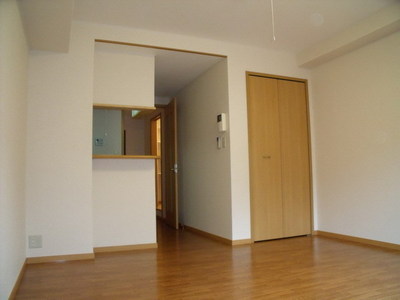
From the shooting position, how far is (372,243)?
3920 mm

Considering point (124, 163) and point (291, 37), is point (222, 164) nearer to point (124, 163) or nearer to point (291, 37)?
point (124, 163)

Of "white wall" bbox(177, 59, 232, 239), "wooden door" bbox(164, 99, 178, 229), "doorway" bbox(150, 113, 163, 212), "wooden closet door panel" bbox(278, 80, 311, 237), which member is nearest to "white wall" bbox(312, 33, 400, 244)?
"wooden closet door panel" bbox(278, 80, 311, 237)

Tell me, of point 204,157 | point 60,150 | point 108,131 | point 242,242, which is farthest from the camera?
point 204,157

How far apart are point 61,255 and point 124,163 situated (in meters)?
1.21

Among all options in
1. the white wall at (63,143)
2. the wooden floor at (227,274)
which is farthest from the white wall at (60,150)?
the wooden floor at (227,274)

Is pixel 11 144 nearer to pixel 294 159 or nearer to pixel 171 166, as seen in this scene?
pixel 171 166

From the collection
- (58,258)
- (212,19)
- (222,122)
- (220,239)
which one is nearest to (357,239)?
(220,239)

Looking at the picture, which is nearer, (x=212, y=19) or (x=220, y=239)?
(x=212, y=19)

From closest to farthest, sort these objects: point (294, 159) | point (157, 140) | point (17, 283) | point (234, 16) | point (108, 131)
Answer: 1. point (17, 283)
2. point (234, 16)
3. point (108, 131)
4. point (294, 159)
5. point (157, 140)

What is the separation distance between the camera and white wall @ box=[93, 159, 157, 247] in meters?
3.84

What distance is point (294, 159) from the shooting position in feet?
15.3

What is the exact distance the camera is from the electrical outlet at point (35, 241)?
333cm

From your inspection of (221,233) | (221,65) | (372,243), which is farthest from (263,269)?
(221,65)

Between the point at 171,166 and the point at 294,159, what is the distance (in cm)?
210
